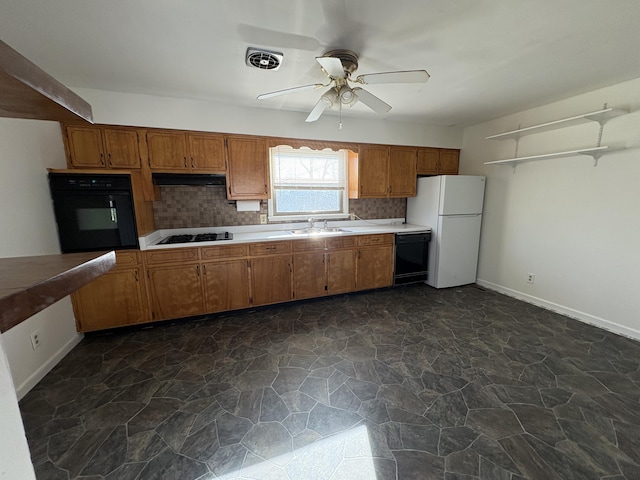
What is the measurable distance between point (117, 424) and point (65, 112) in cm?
212

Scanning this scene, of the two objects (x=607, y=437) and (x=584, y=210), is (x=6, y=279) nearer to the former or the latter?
(x=607, y=437)

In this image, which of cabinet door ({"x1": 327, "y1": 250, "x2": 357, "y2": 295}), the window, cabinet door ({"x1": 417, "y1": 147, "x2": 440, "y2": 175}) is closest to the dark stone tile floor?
cabinet door ({"x1": 327, "y1": 250, "x2": 357, "y2": 295})

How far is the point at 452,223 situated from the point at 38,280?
429 centimetres

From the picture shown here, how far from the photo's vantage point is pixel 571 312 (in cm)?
315

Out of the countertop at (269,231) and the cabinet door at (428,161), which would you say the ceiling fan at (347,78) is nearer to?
the countertop at (269,231)

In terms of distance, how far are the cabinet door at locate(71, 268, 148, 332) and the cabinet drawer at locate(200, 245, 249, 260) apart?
2.26 feet

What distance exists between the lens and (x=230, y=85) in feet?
8.70

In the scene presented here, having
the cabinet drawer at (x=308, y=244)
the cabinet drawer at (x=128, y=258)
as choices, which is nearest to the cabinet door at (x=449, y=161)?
the cabinet drawer at (x=308, y=244)

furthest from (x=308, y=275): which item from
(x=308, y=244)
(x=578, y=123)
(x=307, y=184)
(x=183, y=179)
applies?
(x=578, y=123)

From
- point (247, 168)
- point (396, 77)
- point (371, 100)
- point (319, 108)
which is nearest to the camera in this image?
point (396, 77)

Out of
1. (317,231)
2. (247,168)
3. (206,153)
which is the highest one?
(206,153)

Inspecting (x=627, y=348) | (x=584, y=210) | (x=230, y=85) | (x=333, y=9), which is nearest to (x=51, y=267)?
(x=333, y=9)

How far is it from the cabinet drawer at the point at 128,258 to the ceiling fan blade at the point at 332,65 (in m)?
2.54

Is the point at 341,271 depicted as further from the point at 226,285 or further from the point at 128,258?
the point at 128,258
